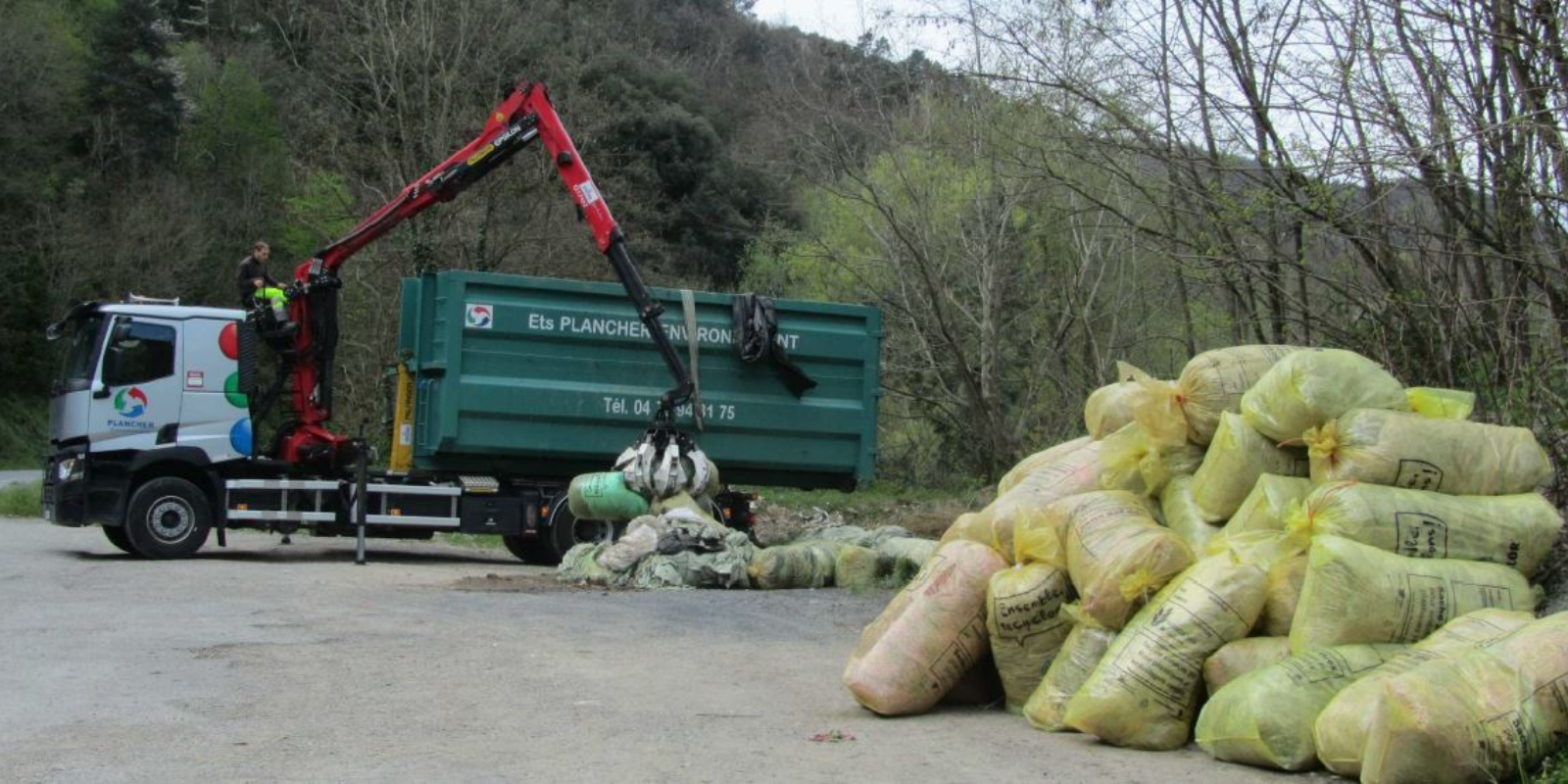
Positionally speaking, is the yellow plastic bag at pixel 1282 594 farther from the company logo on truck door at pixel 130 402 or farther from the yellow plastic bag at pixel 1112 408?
the company logo on truck door at pixel 130 402

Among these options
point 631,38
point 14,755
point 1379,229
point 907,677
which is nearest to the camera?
point 14,755

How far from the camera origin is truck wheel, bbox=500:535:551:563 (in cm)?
1533

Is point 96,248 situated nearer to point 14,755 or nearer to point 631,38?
point 631,38

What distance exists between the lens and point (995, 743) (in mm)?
6133

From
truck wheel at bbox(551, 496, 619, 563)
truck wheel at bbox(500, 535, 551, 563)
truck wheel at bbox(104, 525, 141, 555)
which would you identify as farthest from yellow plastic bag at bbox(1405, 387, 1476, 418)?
truck wheel at bbox(104, 525, 141, 555)

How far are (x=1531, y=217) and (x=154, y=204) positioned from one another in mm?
36818

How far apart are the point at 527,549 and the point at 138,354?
4022mm

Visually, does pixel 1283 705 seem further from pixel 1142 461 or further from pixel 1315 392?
pixel 1142 461

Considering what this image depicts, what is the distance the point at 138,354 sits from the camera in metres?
13.8


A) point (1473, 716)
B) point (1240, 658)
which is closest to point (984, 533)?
point (1240, 658)

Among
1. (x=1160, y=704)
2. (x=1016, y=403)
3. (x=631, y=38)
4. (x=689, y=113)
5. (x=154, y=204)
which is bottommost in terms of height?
(x=1160, y=704)

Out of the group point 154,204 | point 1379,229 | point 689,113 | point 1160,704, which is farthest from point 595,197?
point 154,204

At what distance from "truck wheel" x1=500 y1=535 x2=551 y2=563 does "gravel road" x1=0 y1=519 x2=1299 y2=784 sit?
2982 millimetres

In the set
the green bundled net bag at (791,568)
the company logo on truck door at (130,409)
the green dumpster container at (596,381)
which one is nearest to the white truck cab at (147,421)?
the company logo on truck door at (130,409)
